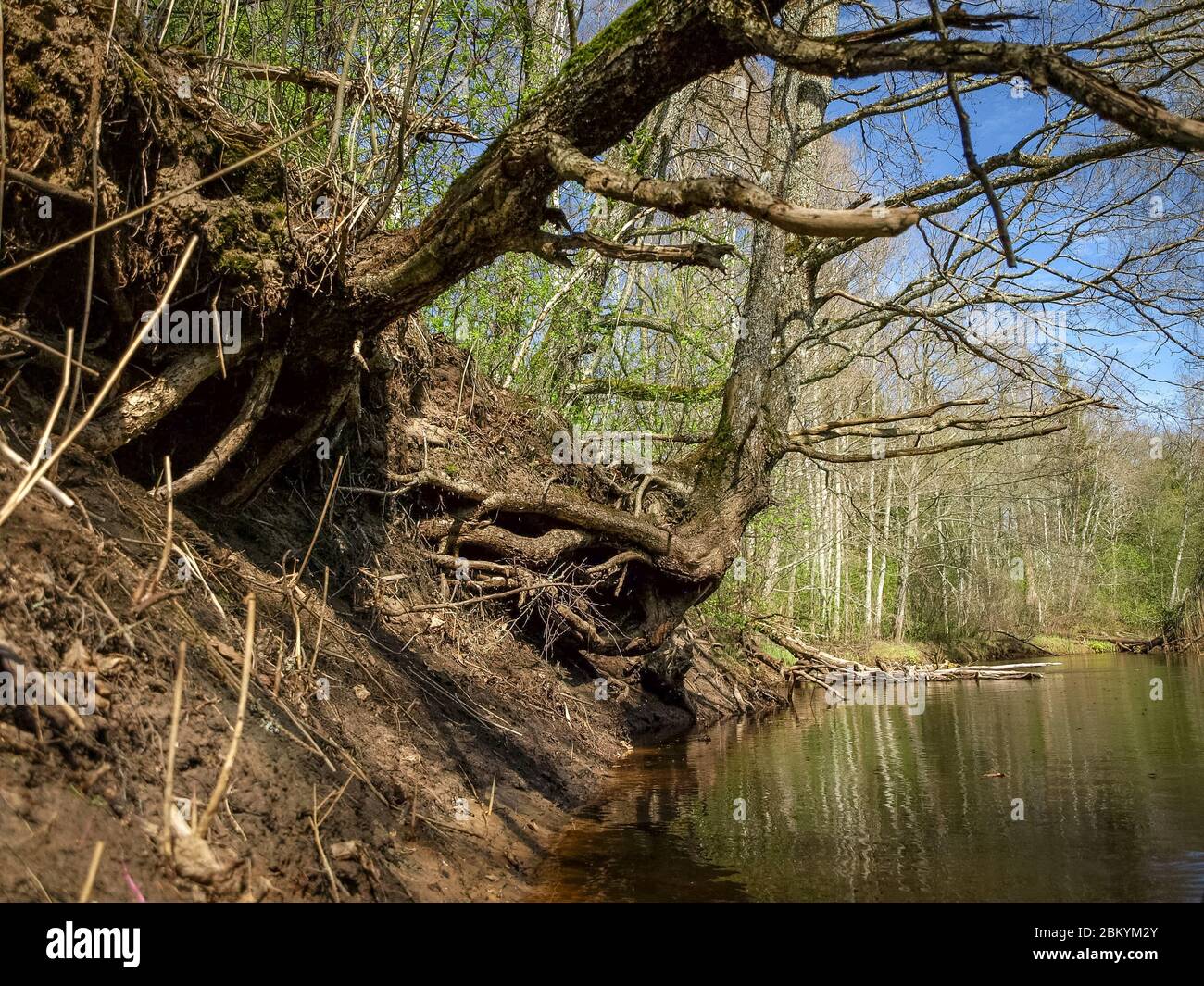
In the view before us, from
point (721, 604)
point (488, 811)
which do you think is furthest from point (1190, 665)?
point (488, 811)

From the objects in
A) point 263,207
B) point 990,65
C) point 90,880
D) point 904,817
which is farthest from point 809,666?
point 90,880

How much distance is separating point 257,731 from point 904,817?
4271 millimetres

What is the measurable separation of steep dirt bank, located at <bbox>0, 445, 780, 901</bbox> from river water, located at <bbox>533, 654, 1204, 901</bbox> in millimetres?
659

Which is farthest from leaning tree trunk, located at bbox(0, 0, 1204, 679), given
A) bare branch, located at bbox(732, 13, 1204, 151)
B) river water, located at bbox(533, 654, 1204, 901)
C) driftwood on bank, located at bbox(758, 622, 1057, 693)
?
driftwood on bank, located at bbox(758, 622, 1057, 693)

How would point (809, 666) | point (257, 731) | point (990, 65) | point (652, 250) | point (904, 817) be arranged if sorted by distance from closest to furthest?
1. point (990, 65)
2. point (257, 731)
3. point (652, 250)
4. point (904, 817)
5. point (809, 666)

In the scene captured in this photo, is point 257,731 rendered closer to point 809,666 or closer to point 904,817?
point 904,817

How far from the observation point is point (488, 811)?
14.7ft

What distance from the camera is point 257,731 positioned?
3037mm

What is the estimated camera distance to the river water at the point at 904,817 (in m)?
4.04

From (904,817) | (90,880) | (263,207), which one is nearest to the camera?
(90,880)

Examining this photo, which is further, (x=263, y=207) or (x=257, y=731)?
(x=263, y=207)

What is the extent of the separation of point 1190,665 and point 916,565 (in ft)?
24.8

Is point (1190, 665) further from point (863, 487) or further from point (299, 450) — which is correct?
point (299, 450)

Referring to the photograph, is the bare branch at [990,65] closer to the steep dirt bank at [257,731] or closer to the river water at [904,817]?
the steep dirt bank at [257,731]
